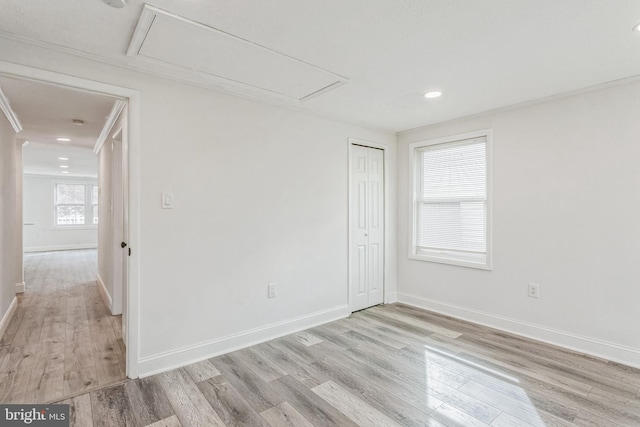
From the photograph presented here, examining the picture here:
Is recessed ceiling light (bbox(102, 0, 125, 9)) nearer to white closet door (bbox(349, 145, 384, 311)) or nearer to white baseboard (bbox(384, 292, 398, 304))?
white closet door (bbox(349, 145, 384, 311))

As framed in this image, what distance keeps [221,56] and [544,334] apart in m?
3.75

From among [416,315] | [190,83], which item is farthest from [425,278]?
[190,83]

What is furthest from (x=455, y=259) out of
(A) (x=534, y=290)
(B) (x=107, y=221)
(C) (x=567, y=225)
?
(B) (x=107, y=221)

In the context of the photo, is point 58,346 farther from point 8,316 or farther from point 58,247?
point 58,247

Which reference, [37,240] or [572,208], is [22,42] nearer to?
[572,208]

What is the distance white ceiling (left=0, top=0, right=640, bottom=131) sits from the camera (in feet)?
5.67

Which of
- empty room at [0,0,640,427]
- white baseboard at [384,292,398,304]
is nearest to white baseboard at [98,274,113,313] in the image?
empty room at [0,0,640,427]

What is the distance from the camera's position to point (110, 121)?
3668 millimetres

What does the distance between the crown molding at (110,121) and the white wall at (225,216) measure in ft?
1.55

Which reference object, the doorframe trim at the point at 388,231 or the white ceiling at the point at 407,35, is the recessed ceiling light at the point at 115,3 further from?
the doorframe trim at the point at 388,231

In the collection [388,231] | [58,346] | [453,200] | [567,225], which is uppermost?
[453,200]

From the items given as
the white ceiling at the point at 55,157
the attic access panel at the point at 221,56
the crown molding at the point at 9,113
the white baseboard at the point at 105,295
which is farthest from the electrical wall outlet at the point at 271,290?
the white ceiling at the point at 55,157

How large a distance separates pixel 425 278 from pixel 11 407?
3.95m

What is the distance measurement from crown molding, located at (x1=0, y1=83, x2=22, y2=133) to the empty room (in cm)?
2
